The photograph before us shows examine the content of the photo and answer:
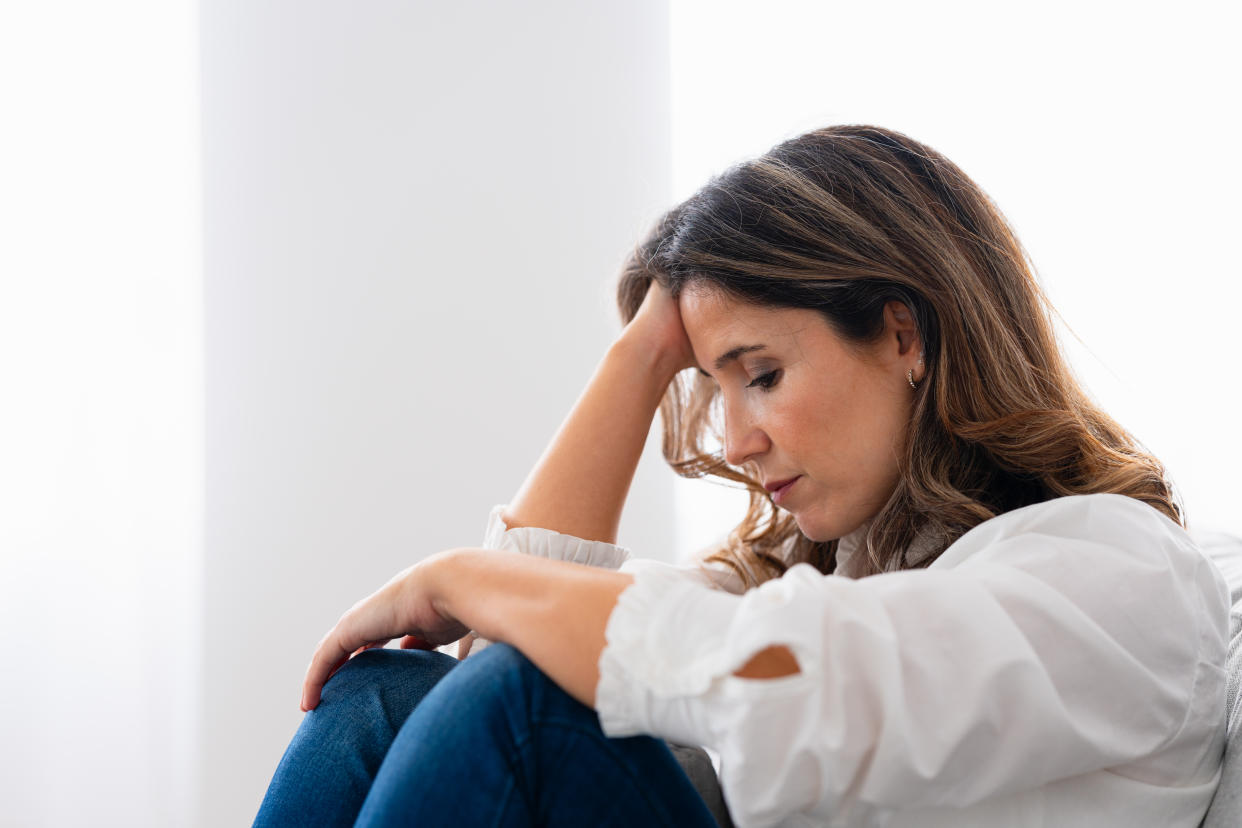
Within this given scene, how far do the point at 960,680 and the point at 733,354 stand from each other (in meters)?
0.50

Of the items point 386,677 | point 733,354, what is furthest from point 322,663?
point 733,354

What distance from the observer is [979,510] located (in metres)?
0.94

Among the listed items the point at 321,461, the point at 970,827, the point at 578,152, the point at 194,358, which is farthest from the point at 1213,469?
the point at 194,358

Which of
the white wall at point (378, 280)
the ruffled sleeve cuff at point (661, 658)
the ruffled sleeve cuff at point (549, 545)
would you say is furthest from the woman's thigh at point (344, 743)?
the white wall at point (378, 280)

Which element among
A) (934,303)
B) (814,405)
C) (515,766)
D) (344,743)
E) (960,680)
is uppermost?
(934,303)

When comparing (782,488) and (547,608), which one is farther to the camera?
(782,488)

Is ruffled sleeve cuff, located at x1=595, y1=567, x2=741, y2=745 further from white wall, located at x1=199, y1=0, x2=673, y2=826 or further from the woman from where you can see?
white wall, located at x1=199, y1=0, x2=673, y2=826

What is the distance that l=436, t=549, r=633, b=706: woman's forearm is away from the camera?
670 mm

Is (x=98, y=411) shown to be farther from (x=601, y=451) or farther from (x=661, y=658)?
(x=661, y=658)

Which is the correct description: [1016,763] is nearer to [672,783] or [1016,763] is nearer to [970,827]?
[970,827]

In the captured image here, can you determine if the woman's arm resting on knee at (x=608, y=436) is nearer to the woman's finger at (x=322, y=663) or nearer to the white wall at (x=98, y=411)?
the woman's finger at (x=322, y=663)

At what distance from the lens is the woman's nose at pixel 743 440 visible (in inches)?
40.4

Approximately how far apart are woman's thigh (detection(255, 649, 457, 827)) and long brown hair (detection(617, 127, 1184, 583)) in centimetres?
54

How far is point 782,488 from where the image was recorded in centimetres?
105
